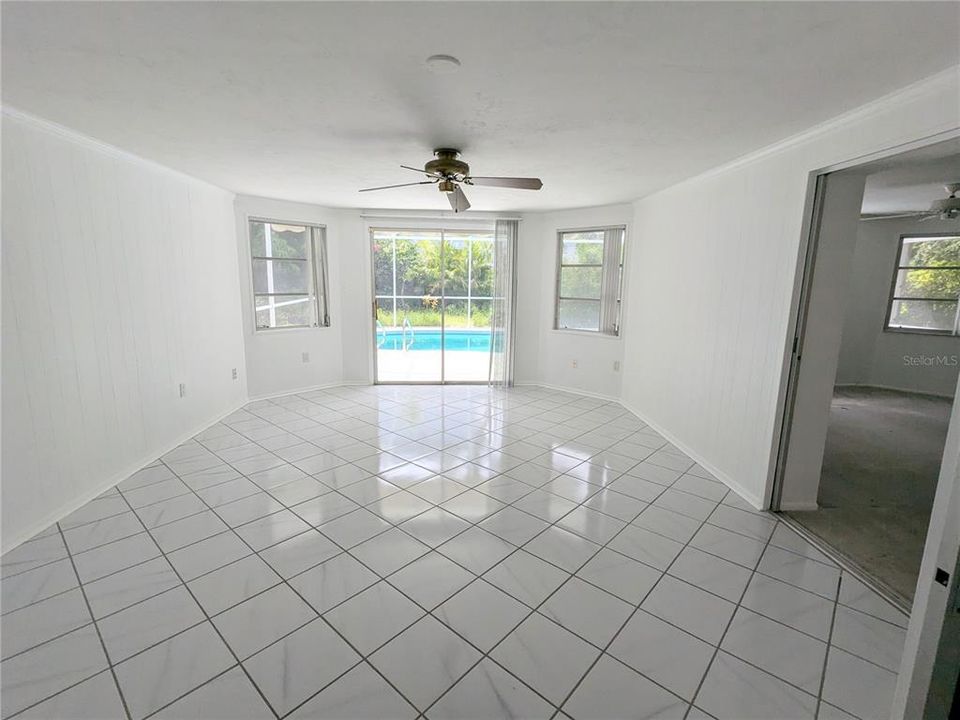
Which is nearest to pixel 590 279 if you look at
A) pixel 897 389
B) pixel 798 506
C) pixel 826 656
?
pixel 798 506

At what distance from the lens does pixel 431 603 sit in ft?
6.52

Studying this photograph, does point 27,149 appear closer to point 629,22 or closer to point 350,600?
point 350,600

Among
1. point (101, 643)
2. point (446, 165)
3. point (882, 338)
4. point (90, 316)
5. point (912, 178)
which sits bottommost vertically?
point (101, 643)

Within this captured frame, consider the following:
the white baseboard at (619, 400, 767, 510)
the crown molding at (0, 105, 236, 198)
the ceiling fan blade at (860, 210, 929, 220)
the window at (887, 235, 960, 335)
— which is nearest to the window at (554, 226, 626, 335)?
the white baseboard at (619, 400, 767, 510)

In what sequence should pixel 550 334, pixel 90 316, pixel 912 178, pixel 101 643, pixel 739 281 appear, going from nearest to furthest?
pixel 101 643
pixel 90 316
pixel 739 281
pixel 912 178
pixel 550 334

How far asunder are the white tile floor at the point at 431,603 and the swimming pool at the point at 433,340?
5575 mm

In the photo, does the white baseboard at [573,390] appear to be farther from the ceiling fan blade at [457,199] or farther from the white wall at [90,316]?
the white wall at [90,316]

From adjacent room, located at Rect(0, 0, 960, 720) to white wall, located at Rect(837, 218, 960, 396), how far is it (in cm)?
166

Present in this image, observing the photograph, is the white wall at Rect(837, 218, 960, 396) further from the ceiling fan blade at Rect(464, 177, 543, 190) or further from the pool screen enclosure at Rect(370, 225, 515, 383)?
the ceiling fan blade at Rect(464, 177, 543, 190)

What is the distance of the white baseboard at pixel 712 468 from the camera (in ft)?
9.58

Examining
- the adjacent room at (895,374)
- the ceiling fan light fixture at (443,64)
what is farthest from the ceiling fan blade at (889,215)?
the ceiling fan light fixture at (443,64)

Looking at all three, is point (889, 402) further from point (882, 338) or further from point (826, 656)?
point (826, 656)

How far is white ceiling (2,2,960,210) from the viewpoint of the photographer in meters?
1.43

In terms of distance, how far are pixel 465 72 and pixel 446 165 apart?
41.2 inches
